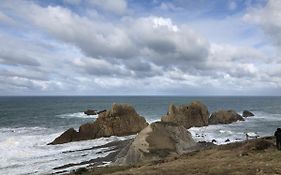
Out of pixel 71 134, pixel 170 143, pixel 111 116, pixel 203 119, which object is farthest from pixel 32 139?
pixel 203 119

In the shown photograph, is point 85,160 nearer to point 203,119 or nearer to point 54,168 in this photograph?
point 54,168

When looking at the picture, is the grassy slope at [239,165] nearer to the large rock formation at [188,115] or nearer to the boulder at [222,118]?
the large rock formation at [188,115]

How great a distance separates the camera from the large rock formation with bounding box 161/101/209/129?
72750 millimetres

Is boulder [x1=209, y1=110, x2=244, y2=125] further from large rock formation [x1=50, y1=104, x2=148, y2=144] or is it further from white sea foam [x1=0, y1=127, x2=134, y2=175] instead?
white sea foam [x1=0, y1=127, x2=134, y2=175]

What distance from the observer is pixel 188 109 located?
2985 inches

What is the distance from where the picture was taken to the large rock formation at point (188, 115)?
7275cm

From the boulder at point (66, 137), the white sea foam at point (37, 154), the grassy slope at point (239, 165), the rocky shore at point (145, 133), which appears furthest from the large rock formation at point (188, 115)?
the grassy slope at point (239, 165)

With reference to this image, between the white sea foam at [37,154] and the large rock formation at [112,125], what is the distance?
7.11ft

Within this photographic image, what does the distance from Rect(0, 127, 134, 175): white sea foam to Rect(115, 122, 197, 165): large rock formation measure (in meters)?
7.85

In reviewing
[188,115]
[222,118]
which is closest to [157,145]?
[188,115]

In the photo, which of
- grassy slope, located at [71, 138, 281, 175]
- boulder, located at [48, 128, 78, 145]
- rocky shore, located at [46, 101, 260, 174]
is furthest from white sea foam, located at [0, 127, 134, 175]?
grassy slope, located at [71, 138, 281, 175]

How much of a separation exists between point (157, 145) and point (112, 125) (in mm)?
29089

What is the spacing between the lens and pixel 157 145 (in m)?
34.7

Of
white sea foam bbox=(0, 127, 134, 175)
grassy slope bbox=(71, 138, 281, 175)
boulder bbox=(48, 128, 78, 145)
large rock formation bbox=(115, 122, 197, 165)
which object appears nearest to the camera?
grassy slope bbox=(71, 138, 281, 175)
